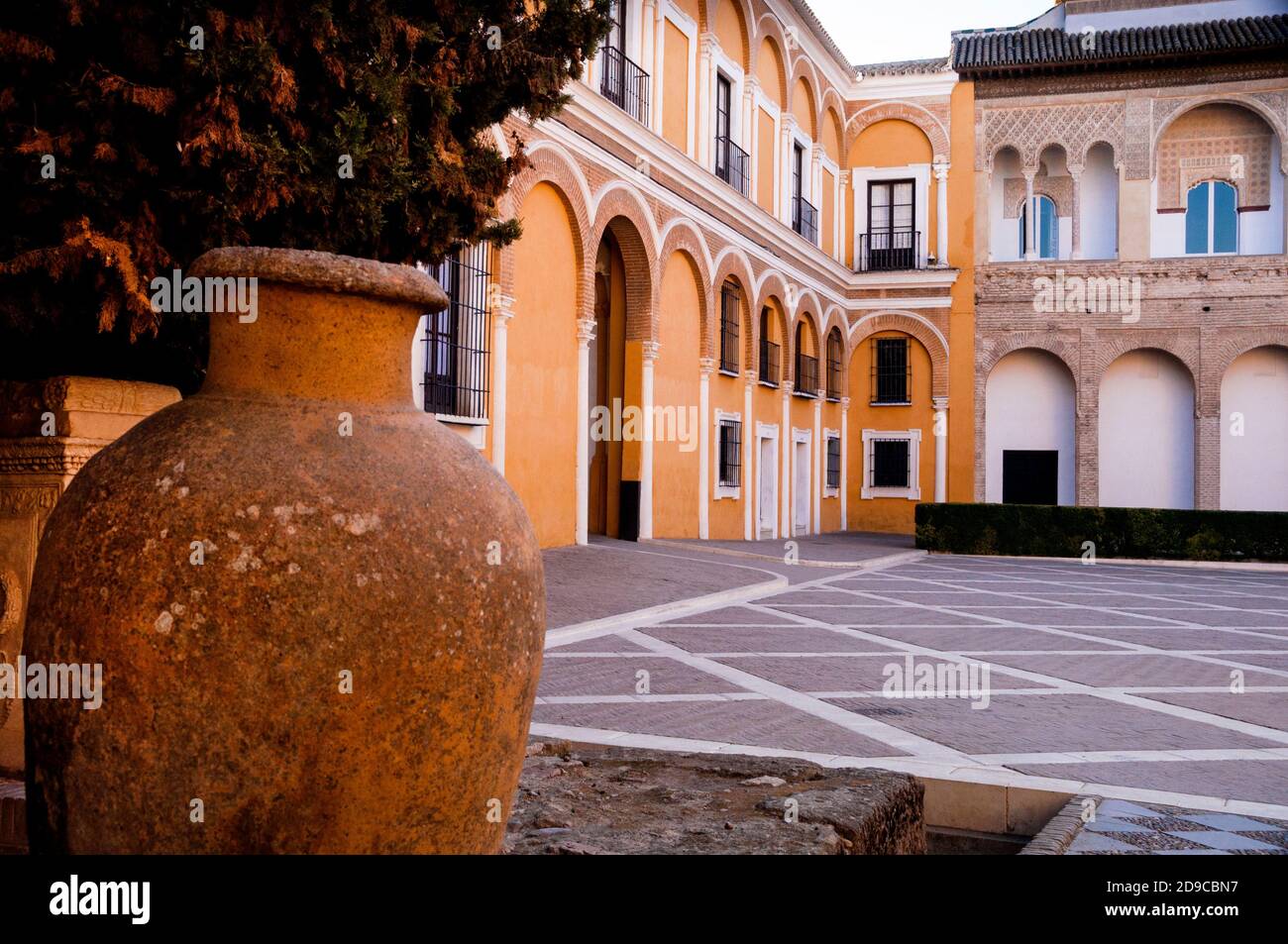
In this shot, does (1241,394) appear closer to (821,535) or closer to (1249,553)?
(1249,553)

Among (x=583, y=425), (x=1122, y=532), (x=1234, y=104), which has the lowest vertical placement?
(x=1122, y=532)

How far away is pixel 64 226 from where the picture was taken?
169 inches

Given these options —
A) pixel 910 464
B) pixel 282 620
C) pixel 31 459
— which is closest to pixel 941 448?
pixel 910 464

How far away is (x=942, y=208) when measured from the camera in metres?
29.1

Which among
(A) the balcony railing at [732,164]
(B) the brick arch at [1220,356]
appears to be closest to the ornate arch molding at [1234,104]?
(B) the brick arch at [1220,356]

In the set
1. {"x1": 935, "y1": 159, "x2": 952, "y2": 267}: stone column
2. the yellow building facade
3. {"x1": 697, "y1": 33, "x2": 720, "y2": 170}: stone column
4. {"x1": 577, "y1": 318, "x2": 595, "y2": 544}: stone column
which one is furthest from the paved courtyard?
{"x1": 935, "y1": 159, "x2": 952, "y2": 267}: stone column

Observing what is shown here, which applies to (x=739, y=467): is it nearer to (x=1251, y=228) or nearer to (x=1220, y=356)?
(x=1220, y=356)

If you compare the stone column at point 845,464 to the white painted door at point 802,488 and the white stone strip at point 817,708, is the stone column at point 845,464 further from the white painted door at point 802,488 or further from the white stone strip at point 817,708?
the white stone strip at point 817,708

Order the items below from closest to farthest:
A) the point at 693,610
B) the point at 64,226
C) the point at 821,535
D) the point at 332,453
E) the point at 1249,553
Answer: the point at 332,453 → the point at 64,226 → the point at 693,610 → the point at 1249,553 → the point at 821,535

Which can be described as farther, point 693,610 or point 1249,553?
point 1249,553

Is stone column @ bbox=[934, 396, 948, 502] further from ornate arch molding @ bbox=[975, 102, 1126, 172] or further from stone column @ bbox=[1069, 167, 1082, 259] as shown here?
ornate arch molding @ bbox=[975, 102, 1126, 172]

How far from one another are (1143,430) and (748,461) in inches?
472
